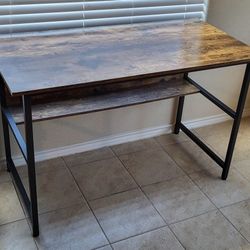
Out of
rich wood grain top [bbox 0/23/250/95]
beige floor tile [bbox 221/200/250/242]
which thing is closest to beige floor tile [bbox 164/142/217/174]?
beige floor tile [bbox 221/200/250/242]

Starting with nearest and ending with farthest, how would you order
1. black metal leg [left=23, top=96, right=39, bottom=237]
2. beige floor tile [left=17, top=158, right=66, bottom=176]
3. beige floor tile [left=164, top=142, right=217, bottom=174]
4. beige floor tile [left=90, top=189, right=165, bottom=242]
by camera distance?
black metal leg [left=23, top=96, right=39, bottom=237]
beige floor tile [left=90, top=189, right=165, bottom=242]
beige floor tile [left=17, top=158, right=66, bottom=176]
beige floor tile [left=164, top=142, right=217, bottom=174]

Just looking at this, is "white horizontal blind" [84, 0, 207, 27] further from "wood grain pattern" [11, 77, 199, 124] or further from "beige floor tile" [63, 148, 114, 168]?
"beige floor tile" [63, 148, 114, 168]

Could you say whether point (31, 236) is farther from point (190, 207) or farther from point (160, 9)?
point (160, 9)

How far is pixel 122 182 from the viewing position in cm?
218

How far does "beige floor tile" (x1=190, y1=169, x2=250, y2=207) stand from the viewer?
212cm

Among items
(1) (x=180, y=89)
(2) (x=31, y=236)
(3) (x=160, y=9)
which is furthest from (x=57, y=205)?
(3) (x=160, y=9)

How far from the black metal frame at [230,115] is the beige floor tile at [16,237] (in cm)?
109

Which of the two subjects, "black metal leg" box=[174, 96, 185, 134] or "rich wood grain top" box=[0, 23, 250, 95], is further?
"black metal leg" box=[174, 96, 185, 134]

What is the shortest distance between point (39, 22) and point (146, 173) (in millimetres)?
986

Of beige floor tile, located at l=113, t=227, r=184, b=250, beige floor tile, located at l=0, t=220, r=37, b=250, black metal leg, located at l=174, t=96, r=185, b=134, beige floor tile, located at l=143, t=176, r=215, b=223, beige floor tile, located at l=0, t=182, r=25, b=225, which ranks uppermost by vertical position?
black metal leg, located at l=174, t=96, r=185, b=134

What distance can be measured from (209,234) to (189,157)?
2.02ft

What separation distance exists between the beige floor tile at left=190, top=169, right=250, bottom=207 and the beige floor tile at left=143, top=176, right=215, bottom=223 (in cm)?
5

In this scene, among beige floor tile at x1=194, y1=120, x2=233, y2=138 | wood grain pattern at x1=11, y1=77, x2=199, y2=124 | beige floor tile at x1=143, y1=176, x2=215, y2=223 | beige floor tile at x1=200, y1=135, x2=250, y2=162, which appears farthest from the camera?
beige floor tile at x1=194, y1=120, x2=233, y2=138

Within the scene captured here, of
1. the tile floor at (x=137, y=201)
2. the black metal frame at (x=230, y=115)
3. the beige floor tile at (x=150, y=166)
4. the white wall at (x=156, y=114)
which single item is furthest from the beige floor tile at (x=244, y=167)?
the white wall at (x=156, y=114)
